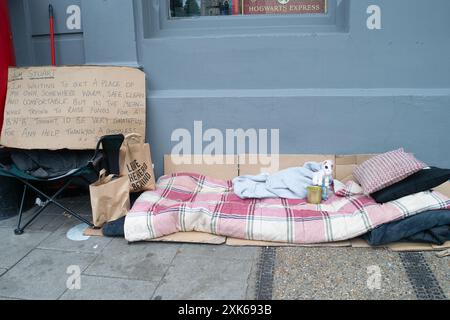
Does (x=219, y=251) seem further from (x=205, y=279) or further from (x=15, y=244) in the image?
(x=15, y=244)

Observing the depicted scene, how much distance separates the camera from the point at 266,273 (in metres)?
2.84

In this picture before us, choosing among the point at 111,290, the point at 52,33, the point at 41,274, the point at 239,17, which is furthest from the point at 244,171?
the point at 52,33

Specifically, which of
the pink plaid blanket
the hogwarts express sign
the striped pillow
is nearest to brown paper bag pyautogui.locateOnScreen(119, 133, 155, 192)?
the pink plaid blanket

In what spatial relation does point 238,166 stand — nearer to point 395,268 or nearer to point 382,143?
point 382,143

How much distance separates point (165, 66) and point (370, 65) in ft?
6.29

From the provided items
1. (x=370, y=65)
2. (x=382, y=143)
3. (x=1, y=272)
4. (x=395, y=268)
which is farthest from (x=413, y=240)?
(x=1, y=272)

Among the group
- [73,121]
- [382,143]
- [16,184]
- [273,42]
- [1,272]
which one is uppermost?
[273,42]

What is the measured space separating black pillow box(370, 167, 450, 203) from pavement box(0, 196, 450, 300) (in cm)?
47

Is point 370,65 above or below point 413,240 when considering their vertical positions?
above

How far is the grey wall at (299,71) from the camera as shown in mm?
3863

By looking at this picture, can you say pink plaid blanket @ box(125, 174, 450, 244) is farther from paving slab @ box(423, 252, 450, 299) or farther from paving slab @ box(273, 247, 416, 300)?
paving slab @ box(423, 252, 450, 299)

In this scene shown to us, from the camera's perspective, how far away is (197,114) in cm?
416

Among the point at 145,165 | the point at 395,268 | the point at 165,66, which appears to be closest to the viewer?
the point at 395,268

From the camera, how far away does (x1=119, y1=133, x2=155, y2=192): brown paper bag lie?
364cm
